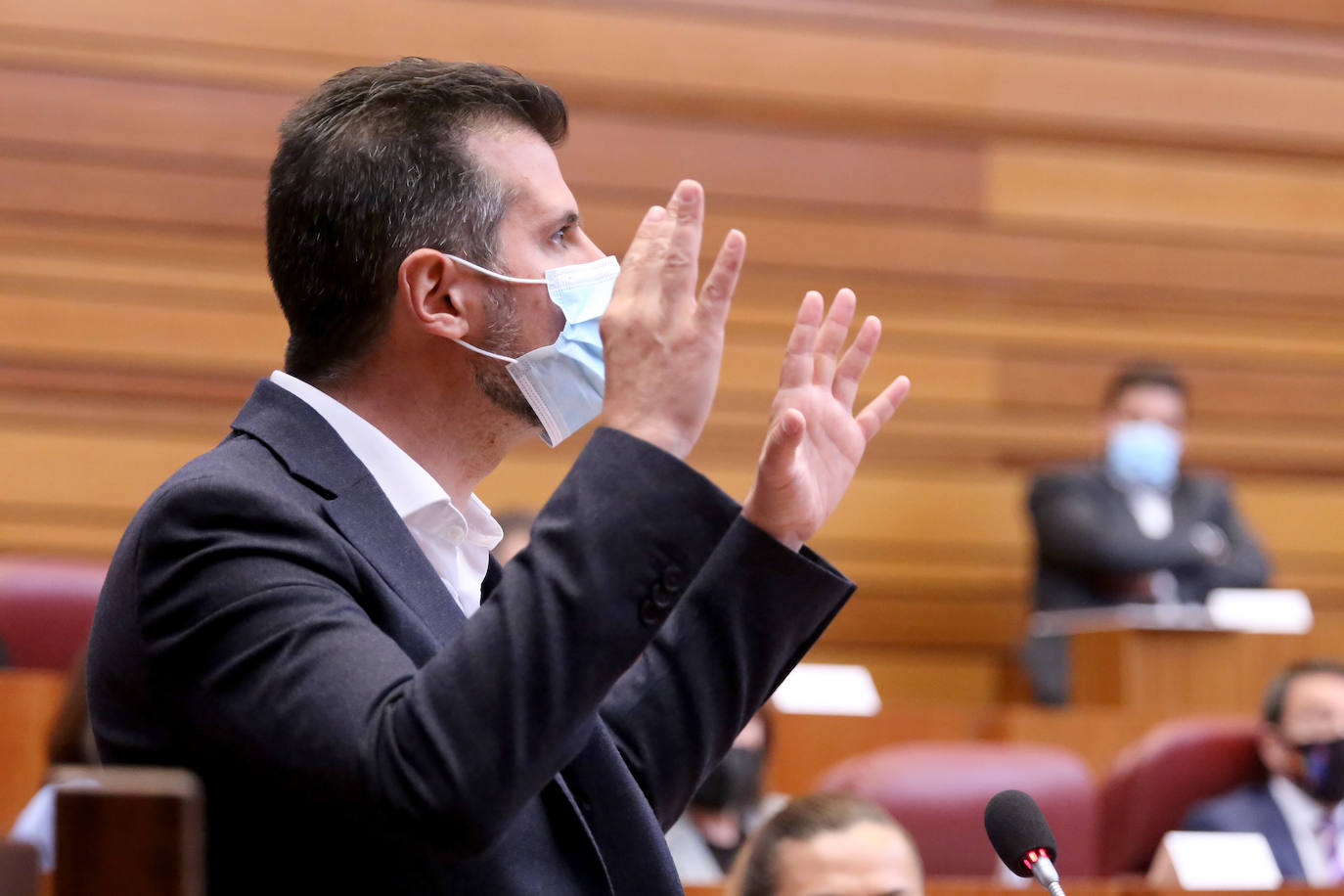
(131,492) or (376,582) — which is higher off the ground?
(376,582)

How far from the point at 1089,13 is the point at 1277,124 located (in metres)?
0.88

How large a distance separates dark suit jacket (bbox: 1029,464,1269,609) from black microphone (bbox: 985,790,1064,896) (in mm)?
3699

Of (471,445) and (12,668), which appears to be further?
(12,668)

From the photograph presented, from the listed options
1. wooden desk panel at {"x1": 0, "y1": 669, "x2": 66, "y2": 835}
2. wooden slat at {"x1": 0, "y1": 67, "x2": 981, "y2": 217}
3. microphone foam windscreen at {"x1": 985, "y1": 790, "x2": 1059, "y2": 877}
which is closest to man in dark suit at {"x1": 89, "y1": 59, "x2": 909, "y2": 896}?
microphone foam windscreen at {"x1": 985, "y1": 790, "x2": 1059, "y2": 877}

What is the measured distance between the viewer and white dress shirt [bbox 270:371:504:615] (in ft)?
3.82

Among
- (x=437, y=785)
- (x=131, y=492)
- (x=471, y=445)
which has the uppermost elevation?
(x=471, y=445)

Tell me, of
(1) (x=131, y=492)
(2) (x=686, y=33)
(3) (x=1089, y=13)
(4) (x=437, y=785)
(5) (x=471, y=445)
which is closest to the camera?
(4) (x=437, y=785)

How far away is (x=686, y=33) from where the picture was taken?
5.21 meters

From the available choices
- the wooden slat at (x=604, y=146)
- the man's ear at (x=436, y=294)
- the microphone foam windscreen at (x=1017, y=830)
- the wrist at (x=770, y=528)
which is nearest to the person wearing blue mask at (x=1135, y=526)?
the wooden slat at (x=604, y=146)

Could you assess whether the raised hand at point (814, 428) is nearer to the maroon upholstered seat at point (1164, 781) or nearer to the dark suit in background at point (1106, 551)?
the maroon upholstered seat at point (1164, 781)

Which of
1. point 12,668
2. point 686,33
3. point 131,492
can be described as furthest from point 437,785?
point 686,33

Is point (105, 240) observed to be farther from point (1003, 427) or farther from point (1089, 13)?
point (1089, 13)

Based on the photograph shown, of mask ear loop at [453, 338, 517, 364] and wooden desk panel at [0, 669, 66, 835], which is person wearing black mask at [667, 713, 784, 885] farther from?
mask ear loop at [453, 338, 517, 364]

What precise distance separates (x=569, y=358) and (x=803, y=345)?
0.62ft
